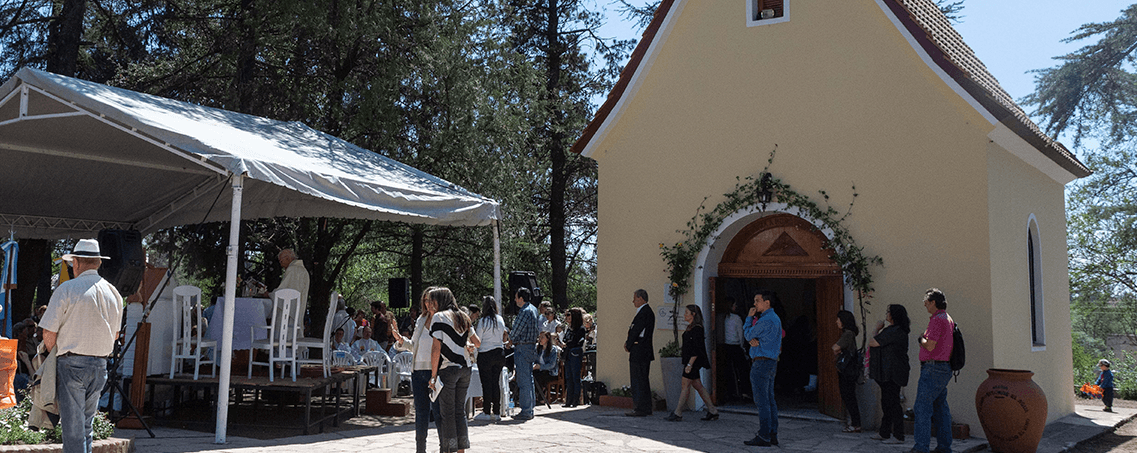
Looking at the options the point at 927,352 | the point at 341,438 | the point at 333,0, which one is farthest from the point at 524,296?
the point at 333,0

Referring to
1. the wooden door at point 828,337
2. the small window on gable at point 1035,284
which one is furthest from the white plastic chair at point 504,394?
the small window on gable at point 1035,284

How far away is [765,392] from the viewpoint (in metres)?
8.42

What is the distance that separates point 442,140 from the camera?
15.4 meters

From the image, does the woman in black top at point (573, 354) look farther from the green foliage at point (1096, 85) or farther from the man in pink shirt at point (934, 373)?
the green foliage at point (1096, 85)

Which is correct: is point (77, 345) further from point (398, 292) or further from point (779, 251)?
point (398, 292)

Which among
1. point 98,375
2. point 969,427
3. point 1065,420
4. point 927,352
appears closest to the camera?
point 98,375

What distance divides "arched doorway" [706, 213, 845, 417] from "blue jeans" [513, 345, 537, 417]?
274 centimetres

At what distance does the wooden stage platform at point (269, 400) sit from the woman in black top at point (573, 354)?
279 cm

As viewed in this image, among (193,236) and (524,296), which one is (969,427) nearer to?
(524,296)

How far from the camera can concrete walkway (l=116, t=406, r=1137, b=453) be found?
7680 millimetres

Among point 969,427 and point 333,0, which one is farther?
point 333,0

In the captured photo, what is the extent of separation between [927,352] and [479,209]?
16.8 feet

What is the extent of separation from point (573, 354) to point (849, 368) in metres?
3.82

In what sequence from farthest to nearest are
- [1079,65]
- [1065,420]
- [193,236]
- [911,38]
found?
[1079,65], [193,236], [1065,420], [911,38]
